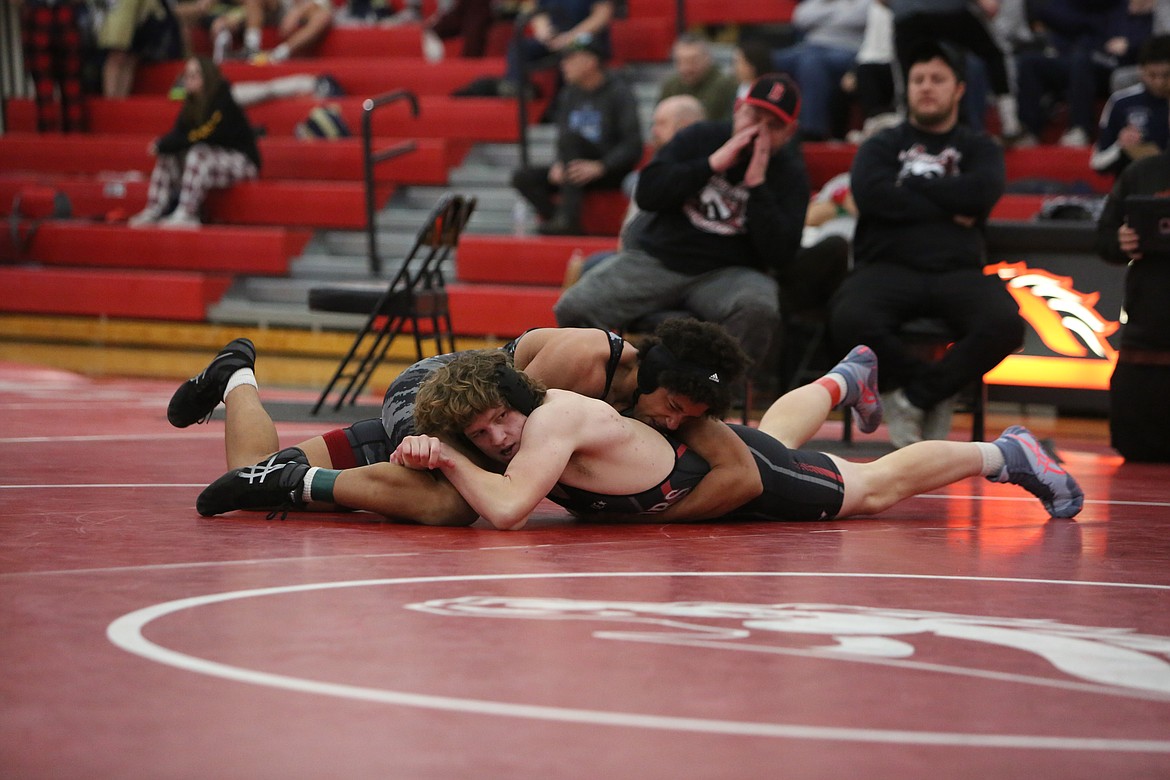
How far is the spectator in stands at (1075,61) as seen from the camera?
8375 mm

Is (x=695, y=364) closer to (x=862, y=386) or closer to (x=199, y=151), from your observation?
(x=862, y=386)

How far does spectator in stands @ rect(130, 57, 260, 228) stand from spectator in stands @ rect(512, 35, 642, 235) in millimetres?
2050

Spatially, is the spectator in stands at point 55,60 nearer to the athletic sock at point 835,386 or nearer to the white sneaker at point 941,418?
the white sneaker at point 941,418

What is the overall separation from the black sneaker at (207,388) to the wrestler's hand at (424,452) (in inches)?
39.3

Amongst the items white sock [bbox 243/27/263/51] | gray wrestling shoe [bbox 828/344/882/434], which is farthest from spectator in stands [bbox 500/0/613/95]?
gray wrestling shoe [bbox 828/344/882/434]

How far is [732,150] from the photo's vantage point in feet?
19.3

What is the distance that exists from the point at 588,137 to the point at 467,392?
5.40 metres

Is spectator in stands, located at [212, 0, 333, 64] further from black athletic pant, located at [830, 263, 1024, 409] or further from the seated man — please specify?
the seated man

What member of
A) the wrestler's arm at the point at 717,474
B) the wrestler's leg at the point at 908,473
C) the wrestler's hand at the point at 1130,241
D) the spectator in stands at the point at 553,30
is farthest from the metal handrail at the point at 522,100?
the wrestler's arm at the point at 717,474

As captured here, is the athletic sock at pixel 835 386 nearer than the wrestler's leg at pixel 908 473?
No

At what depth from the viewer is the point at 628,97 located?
891 cm

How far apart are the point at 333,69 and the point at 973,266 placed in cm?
653

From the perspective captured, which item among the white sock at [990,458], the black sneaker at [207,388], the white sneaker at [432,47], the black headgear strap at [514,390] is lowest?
the white sock at [990,458]

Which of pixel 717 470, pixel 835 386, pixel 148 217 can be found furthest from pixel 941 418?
pixel 148 217
